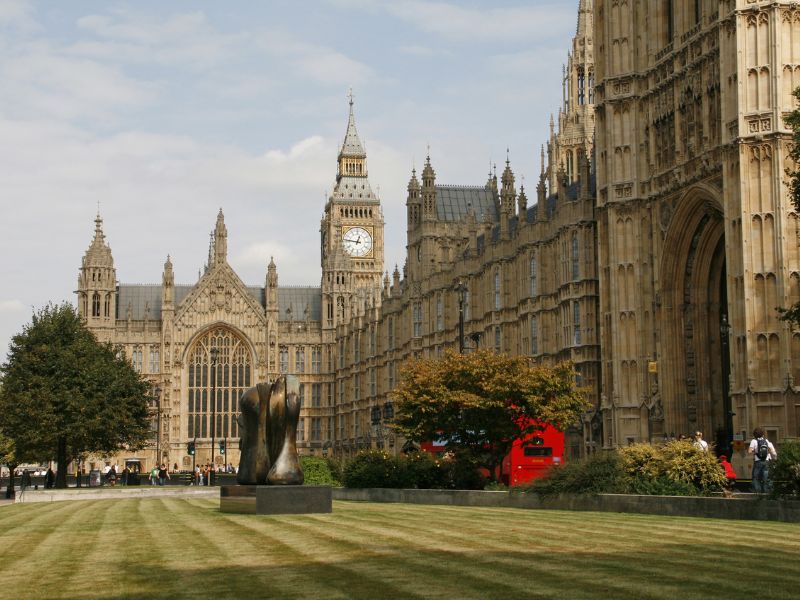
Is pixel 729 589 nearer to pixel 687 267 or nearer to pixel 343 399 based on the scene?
pixel 687 267

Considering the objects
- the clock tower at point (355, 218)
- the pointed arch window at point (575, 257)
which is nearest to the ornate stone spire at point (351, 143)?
the clock tower at point (355, 218)

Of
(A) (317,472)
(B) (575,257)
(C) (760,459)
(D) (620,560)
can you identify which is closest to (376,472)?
(A) (317,472)

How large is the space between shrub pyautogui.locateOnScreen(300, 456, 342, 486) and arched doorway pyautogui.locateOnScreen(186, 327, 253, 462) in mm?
63369

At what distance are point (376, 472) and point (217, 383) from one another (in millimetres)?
77356

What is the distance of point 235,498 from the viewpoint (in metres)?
30.6

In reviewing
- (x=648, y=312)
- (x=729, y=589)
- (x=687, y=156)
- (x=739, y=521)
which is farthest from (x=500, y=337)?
(x=729, y=589)

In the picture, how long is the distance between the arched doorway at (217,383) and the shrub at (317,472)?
6337 cm

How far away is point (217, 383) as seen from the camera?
118 metres

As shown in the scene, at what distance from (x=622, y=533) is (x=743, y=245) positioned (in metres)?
23.5

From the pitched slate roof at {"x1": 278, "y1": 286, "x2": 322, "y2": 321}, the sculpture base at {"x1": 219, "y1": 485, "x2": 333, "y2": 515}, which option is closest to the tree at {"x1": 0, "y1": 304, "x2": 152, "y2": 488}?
the sculpture base at {"x1": 219, "y1": 485, "x2": 333, "y2": 515}

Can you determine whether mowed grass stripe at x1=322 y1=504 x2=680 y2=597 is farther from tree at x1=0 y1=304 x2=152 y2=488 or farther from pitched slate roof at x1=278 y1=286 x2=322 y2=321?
pitched slate roof at x1=278 y1=286 x2=322 y2=321

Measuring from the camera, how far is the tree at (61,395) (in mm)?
62906

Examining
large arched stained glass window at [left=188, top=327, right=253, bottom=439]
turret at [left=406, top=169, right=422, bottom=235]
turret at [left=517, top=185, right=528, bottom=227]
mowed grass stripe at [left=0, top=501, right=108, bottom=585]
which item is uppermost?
turret at [left=406, top=169, right=422, bottom=235]

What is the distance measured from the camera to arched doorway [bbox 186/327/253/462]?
383 ft
